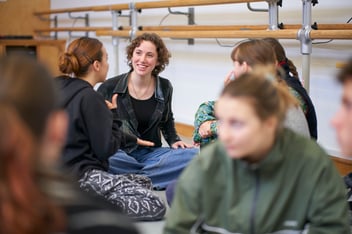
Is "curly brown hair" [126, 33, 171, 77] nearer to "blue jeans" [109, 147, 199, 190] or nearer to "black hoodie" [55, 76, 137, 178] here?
"blue jeans" [109, 147, 199, 190]

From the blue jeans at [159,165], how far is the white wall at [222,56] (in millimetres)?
875

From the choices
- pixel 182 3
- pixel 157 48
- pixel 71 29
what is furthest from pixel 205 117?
pixel 71 29

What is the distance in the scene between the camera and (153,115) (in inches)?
127

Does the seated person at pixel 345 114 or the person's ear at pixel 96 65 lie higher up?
the person's ear at pixel 96 65

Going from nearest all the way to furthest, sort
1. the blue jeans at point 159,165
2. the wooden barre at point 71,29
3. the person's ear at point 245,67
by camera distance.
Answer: the person's ear at point 245,67 → the blue jeans at point 159,165 → the wooden barre at point 71,29

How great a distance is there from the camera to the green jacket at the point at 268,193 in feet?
4.98

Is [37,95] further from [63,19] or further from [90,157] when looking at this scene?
[63,19]

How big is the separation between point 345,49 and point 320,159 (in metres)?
1.95

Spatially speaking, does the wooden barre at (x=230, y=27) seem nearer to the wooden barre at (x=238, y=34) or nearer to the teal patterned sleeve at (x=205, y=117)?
the wooden barre at (x=238, y=34)

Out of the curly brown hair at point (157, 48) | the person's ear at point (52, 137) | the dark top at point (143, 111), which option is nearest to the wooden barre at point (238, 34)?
the curly brown hair at point (157, 48)

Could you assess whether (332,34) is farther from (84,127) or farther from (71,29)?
(71,29)

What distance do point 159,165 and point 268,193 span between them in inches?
64.2

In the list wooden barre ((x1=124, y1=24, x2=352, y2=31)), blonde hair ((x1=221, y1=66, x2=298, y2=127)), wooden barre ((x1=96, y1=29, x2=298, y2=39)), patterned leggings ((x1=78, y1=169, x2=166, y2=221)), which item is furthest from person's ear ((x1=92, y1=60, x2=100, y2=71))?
wooden barre ((x1=124, y1=24, x2=352, y2=31))

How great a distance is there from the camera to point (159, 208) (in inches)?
102
